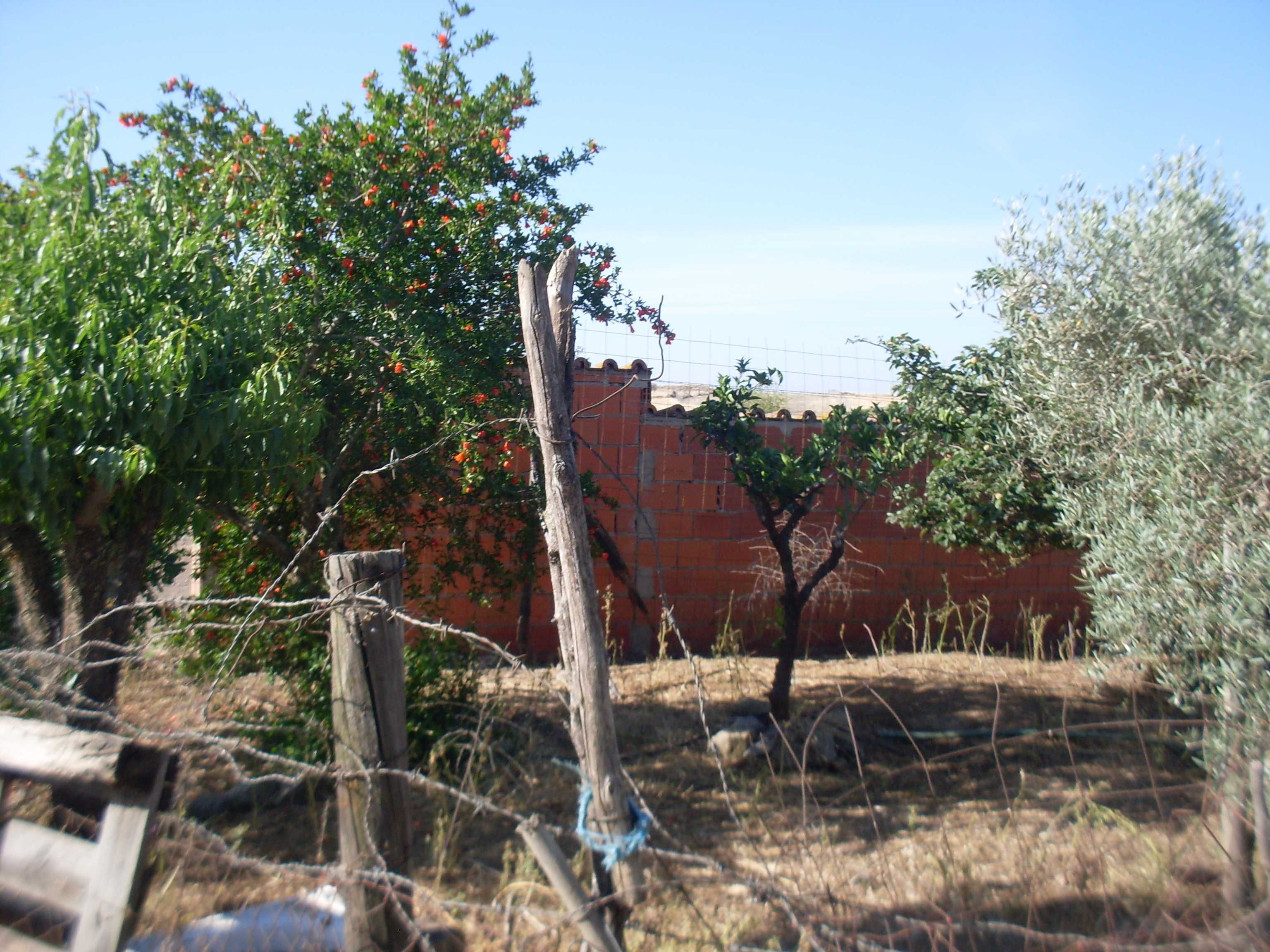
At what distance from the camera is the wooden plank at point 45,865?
2484 mm

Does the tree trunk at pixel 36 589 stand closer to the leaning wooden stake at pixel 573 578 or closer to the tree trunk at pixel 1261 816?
the leaning wooden stake at pixel 573 578

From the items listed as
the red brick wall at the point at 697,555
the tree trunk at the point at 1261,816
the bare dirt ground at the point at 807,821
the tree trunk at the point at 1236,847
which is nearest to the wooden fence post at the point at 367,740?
the bare dirt ground at the point at 807,821

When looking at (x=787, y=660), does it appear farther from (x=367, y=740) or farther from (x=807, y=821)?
(x=367, y=740)

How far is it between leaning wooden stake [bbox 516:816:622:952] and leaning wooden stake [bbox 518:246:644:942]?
0.13 m

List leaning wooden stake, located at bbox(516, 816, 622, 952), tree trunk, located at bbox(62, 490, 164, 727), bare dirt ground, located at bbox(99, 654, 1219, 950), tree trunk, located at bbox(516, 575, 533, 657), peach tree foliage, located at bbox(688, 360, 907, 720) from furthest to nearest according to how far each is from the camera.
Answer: tree trunk, located at bbox(516, 575, 533, 657), peach tree foliage, located at bbox(688, 360, 907, 720), tree trunk, located at bbox(62, 490, 164, 727), bare dirt ground, located at bbox(99, 654, 1219, 950), leaning wooden stake, located at bbox(516, 816, 622, 952)

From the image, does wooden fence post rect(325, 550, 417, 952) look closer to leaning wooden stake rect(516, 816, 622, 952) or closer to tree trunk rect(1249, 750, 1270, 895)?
leaning wooden stake rect(516, 816, 622, 952)

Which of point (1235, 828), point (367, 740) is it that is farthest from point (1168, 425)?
point (367, 740)

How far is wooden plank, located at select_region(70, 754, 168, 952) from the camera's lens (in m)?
2.32

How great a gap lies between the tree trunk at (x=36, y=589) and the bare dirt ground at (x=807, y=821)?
552mm

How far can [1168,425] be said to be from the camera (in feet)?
12.1

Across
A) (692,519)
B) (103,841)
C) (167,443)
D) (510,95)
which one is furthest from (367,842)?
(692,519)

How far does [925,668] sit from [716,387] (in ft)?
10.3

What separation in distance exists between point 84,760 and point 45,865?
0.45 meters

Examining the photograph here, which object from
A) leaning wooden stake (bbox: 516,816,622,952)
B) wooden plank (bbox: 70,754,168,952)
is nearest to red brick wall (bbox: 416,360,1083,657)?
wooden plank (bbox: 70,754,168,952)
